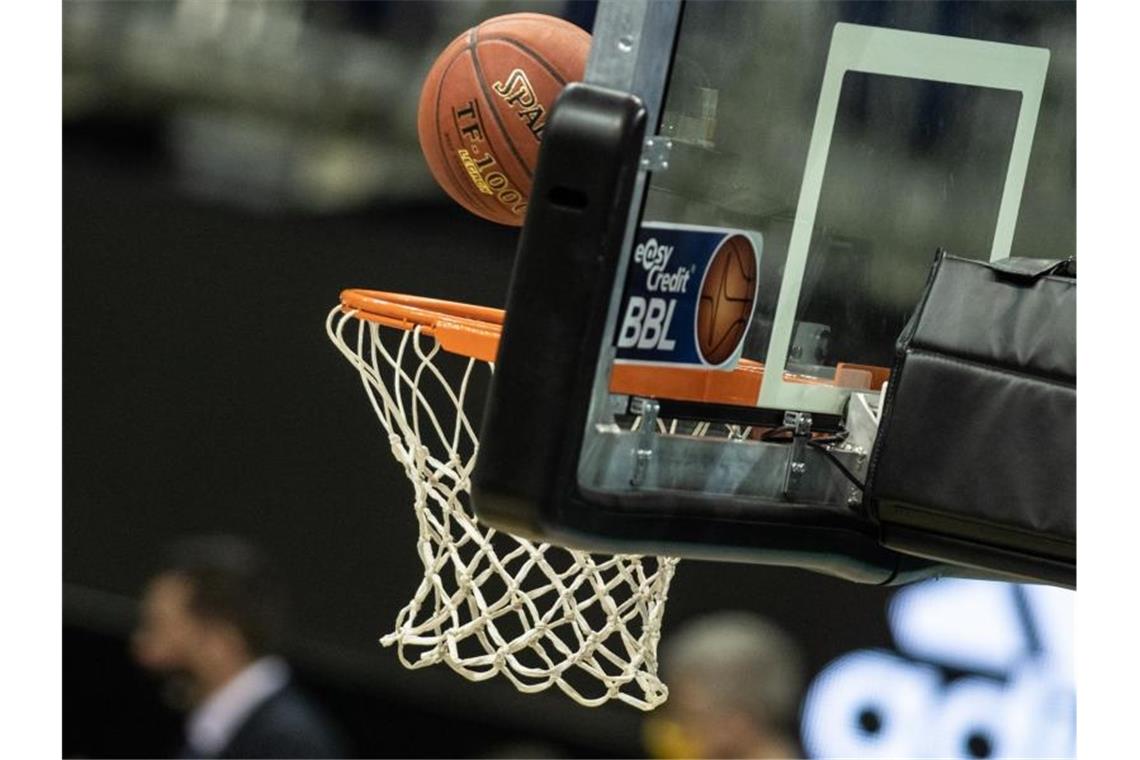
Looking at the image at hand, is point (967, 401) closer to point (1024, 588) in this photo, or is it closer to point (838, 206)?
point (838, 206)

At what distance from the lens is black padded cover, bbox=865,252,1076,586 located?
111 cm

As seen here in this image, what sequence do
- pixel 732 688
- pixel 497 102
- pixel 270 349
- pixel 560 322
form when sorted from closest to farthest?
pixel 560 322
pixel 497 102
pixel 732 688
pixel 270 349

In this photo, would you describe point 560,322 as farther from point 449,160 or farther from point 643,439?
point 449,160

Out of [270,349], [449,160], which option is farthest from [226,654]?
[449,160]

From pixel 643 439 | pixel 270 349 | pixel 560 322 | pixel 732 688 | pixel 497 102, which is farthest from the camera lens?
pixel 270 349

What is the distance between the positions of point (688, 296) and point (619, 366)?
9 centimetres

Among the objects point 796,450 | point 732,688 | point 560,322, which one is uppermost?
point 560,322

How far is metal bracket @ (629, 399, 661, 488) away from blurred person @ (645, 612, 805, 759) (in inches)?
86.6

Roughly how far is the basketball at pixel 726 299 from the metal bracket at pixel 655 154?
0.40 ft

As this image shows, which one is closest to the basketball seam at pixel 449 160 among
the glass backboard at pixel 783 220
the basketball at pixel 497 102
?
the basketball at pixel 497 102

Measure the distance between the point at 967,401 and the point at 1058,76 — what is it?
34cm

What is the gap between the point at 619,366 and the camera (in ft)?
3.64
